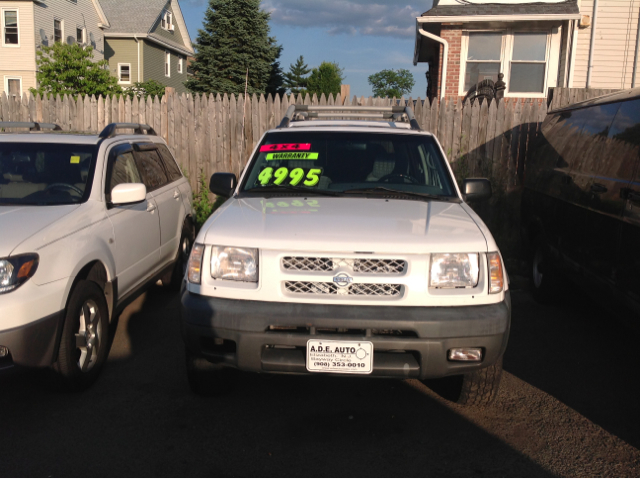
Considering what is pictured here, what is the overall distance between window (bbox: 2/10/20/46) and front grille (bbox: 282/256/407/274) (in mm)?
32696

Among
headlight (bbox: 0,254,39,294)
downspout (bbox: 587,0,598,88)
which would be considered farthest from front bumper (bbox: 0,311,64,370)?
downspout (bbox: 587,0,598,88)

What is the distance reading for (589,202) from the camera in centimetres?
480

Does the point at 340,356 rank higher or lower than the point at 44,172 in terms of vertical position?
lower

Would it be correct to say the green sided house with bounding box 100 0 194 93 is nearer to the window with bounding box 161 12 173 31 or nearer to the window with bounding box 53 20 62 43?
the window with bounding box 161 12 173 31

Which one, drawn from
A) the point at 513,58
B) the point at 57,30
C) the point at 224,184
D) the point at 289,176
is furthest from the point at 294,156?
the point at 57,30

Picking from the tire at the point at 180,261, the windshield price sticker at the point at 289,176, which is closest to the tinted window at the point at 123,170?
the tire at the point at 180,261

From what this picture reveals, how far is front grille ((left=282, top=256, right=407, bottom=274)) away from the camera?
3.26 m

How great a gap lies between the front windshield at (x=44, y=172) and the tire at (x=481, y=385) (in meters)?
3.07

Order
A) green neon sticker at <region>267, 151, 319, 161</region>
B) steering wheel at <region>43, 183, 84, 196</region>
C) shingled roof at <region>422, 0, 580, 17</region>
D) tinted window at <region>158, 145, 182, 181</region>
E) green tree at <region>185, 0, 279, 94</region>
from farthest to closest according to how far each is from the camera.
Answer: green tree at <region>185, 0, 279, 94</region> < shingled roof at <region>422, 0, 580, 17</region> < tinted window at <region>158, 145, 182, 181</region> < green neon sticker at <region>267, 151, 319, 161</region> < steering wheel at <region>43, 183, 84, 196</region>

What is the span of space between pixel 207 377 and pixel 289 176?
64.9 inches

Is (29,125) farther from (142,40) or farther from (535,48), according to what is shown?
(142,40)

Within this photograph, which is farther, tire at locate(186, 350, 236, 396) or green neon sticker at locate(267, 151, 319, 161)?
green neon sticker at locate(267, 151, 319, 161)

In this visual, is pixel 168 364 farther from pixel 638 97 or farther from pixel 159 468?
pixel 638 97

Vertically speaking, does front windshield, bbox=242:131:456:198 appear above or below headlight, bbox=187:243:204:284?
above
